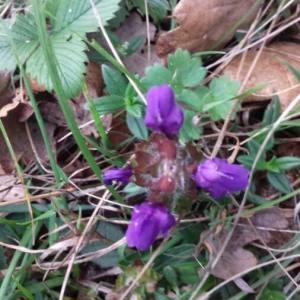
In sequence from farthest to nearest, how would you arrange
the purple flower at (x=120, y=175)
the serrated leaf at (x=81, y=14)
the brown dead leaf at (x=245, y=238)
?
the serrated leaf at (x=81, y=14), the brown dead leaf at (x=245, y=238), the purple flower at (x=120, y=175)

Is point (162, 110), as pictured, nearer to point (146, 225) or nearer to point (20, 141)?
point (146, 225)

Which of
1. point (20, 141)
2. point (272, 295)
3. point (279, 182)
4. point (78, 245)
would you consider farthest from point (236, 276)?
point (20, 141)

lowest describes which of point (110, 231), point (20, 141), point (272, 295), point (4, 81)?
point (272, 295)

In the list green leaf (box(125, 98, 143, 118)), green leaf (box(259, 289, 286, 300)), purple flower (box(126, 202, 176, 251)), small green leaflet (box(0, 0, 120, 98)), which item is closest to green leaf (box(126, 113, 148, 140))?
green leaf (box(125, 98, 143, 118))

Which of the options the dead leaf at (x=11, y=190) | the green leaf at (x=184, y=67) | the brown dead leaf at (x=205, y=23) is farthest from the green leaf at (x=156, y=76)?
the dead leaf at (x=11, y=190)

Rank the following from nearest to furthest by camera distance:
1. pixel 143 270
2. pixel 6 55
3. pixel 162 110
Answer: pixel 162 110, pixel 143 270, pixel 6 55

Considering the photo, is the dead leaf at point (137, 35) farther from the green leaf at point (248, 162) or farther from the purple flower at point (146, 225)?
the purple flower at point (146, 225)

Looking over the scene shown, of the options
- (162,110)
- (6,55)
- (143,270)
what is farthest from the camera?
(6,55)

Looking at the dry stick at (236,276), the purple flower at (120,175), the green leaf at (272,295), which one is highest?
the purple flower at (120,175)
